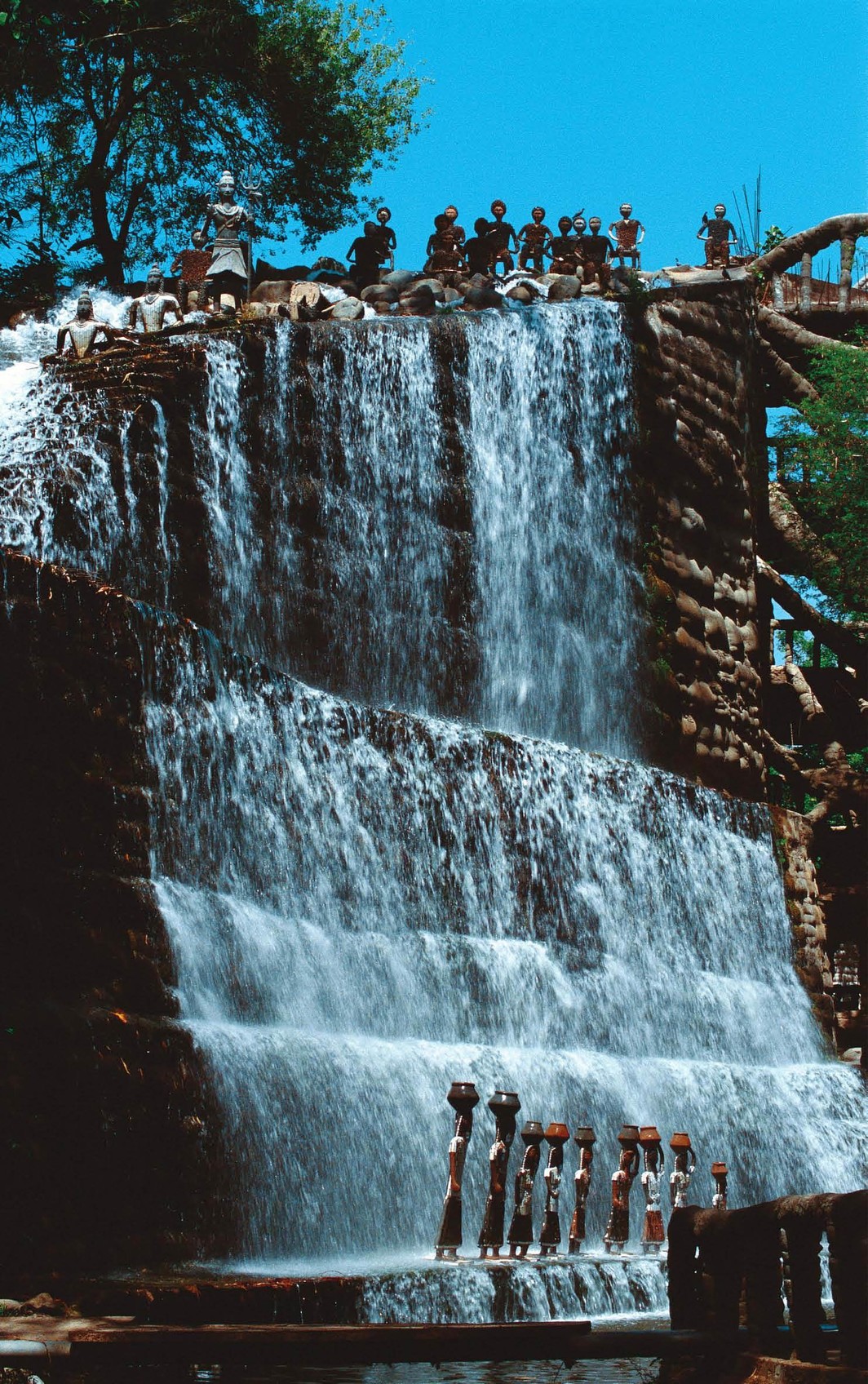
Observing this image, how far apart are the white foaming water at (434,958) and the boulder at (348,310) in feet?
27.9

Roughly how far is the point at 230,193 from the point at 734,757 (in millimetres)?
10769

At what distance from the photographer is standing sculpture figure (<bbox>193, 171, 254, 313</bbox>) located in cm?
2512

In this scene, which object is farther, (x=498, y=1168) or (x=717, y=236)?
(x=717, y=236)

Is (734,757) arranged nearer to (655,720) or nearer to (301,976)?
(655,720)

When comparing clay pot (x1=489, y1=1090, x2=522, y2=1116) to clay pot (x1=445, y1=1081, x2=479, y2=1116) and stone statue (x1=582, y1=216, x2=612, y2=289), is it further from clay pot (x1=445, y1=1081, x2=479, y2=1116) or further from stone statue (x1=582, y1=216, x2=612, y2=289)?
stone statue (x1=582, y1=216, x2=612, y2=289)

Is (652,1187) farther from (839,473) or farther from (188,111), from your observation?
(188,111)

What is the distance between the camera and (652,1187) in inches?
503

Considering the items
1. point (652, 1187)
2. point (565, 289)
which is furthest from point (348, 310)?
point (652, 1187)

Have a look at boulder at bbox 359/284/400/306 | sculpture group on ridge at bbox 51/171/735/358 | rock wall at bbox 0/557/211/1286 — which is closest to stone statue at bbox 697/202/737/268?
sculpture group on ridge at bbox 51/171/735/358

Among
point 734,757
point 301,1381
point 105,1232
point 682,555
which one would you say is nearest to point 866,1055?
point 734,757

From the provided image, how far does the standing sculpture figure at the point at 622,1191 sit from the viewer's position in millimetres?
12258

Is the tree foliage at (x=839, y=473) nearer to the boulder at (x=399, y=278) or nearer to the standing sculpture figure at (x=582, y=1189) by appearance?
the boulder at (x=399, y=278)

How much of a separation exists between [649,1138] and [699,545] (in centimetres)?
1386

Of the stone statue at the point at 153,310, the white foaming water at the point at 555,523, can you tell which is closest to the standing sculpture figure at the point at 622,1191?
the white foaming water at the point at 555,523
